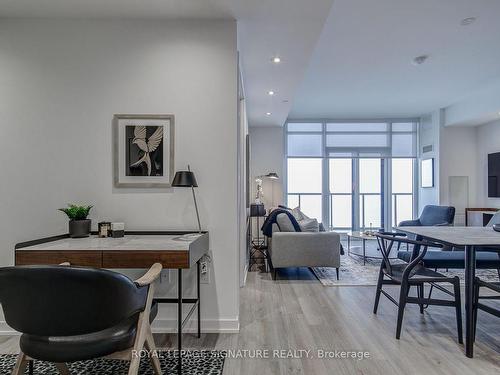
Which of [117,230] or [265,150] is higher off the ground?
[265,150]

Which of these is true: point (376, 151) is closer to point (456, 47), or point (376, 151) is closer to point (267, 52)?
point (456, 47)

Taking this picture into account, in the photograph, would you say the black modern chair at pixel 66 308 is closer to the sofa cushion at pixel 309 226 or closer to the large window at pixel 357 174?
the sofa cushion at pixel 309 226

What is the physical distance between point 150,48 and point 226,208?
1544mm

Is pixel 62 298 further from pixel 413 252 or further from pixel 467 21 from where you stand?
pixel 467 21

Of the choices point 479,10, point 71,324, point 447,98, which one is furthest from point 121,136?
point 447,98

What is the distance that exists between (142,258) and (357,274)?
339 cm

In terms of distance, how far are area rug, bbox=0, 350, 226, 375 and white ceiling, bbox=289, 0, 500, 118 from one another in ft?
10.7

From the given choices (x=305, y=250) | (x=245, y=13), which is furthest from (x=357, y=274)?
(x=245, y=13)

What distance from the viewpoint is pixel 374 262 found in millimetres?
5129

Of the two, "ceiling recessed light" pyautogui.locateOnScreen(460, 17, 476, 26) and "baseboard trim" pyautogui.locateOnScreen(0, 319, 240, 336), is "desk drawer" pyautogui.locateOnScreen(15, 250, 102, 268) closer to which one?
"baseboard trim" pyautogui.locateOnScreen(0, 319, 240, 336)

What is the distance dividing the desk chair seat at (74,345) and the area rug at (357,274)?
291 centimetres

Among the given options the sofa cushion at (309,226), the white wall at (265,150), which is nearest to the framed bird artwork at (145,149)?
the sofa cushion at (309,226)

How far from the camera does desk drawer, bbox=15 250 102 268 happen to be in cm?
196

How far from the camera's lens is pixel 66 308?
1382 mm
